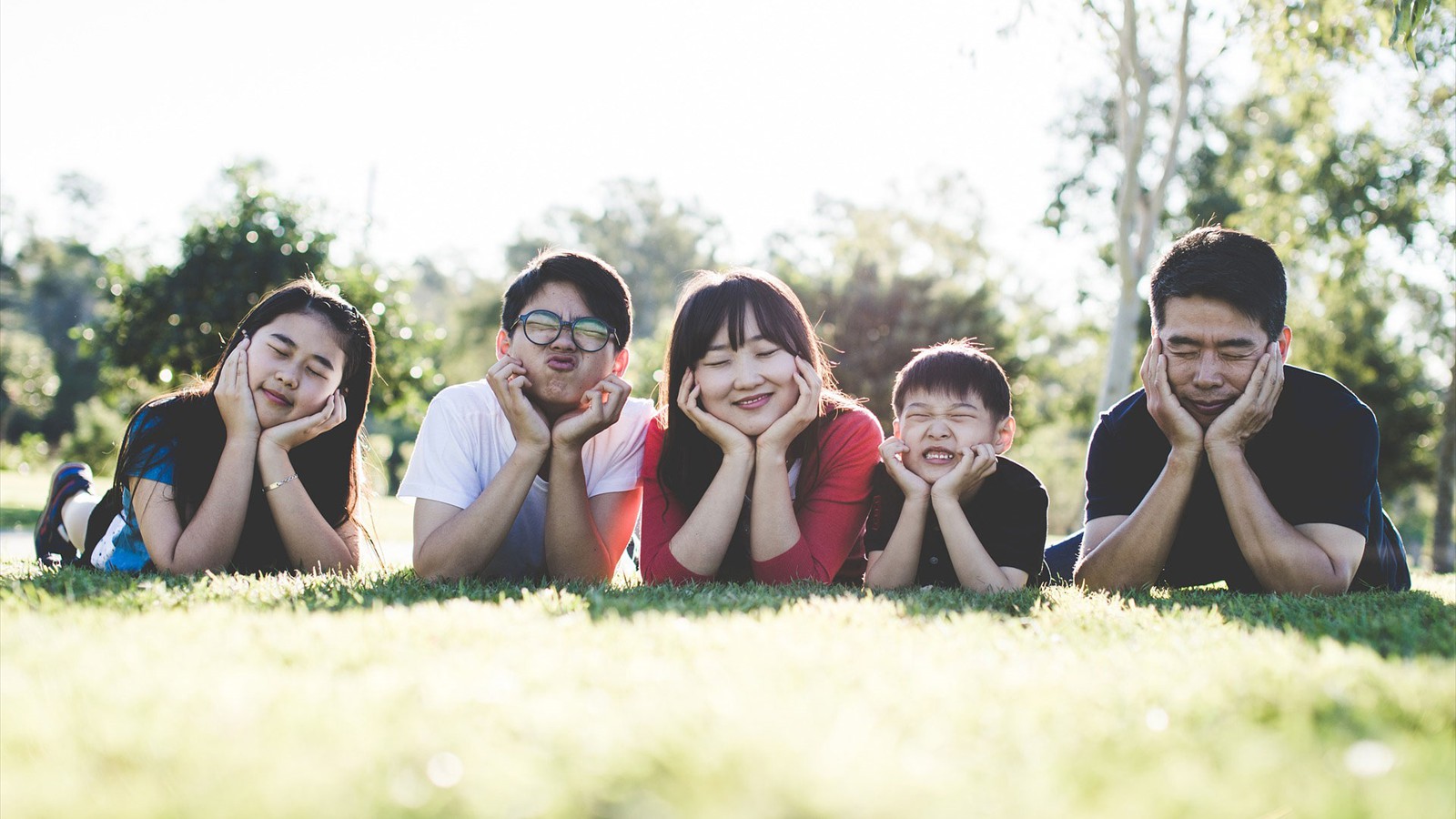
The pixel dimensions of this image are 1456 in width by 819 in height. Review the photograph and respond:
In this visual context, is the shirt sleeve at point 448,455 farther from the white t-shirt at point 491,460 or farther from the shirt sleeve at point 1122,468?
the shirt sleeve at point 1122,468

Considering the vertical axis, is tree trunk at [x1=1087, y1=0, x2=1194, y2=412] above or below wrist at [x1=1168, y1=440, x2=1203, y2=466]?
above

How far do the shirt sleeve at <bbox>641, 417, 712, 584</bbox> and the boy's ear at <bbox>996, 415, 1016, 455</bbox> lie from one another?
5.13 ft

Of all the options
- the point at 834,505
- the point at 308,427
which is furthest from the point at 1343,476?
the point at 308,427

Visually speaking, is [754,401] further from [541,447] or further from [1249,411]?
[1249,411]

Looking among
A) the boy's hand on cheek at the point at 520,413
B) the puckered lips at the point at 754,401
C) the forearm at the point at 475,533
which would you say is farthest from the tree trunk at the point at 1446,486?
the forearm at the point at 475,533

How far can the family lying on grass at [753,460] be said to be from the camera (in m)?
4.11

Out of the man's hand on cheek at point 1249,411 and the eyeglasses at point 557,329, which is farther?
the eyeglasses at point 557,329

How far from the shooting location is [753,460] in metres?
4.32

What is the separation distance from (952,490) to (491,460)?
7.33 ft

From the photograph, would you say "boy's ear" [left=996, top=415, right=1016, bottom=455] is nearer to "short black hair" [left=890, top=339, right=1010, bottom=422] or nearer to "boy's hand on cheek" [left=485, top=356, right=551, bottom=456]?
"short black hair" [left=890, top=339, right=1010, bottom=422]

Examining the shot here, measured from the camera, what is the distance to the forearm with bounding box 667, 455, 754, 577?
416 cm

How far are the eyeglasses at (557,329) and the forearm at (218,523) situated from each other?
4.51ft

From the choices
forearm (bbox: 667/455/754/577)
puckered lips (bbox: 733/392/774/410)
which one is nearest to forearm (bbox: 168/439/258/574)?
forearm (bbox: 667/455/754/577)

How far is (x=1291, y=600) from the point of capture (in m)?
3.55
